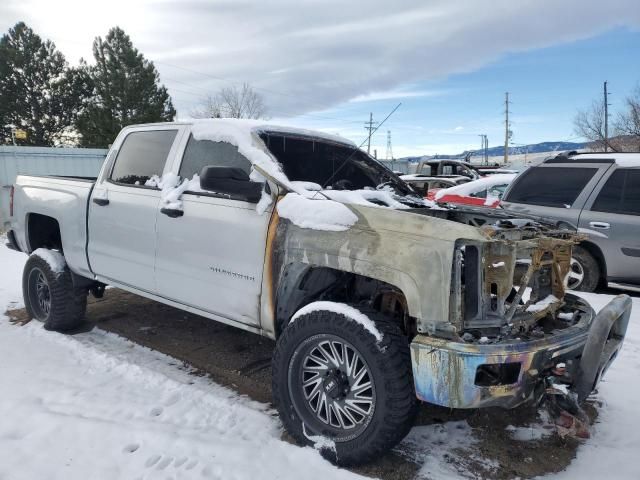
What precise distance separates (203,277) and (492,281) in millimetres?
1949

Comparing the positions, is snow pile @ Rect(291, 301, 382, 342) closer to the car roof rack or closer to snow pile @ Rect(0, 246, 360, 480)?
snow pile @ Rect(0, 246, 360, 480)

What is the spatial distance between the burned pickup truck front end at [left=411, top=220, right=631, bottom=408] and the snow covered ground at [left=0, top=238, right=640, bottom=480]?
605 mm

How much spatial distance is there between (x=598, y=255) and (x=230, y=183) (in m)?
5.17

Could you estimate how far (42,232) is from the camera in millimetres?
5531

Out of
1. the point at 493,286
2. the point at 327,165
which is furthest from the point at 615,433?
the point at 327,165

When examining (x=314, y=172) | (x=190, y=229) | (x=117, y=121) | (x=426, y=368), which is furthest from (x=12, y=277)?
(x=117, y=121)

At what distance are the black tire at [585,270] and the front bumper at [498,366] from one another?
157 inches

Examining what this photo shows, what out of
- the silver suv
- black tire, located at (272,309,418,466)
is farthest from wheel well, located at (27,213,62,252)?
the silver suv

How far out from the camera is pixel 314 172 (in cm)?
385

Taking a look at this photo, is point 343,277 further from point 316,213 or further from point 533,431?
point 533,431

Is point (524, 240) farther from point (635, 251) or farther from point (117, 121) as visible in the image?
point (117, 121)

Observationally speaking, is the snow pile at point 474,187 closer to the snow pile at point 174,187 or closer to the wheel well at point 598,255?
the wheel well at point 598,255

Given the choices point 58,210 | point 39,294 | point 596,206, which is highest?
point 58,210

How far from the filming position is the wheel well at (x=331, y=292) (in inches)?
124
